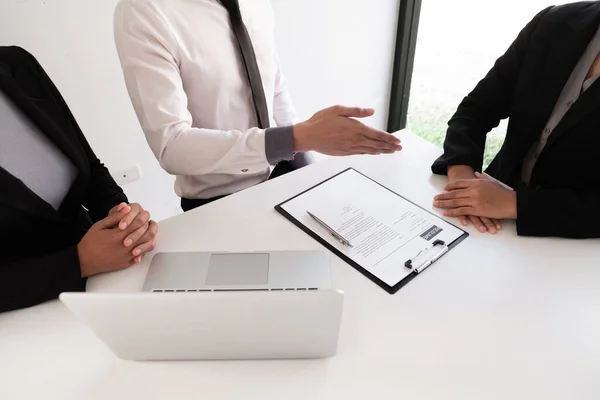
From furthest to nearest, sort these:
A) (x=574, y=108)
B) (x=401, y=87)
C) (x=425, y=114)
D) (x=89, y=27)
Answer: (x=425, y=114)
(x=401, y=87)
(x=89, y=27)
(x=574, y=108)

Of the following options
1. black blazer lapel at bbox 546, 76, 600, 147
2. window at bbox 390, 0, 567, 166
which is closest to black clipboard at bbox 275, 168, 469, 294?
black blazer lapel at bbox 546, 76, 600, 147

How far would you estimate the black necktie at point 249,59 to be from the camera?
1.07 m

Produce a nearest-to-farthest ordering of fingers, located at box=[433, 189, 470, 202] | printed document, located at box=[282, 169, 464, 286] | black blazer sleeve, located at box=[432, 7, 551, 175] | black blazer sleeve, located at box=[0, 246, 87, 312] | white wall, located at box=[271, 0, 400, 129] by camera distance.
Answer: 1. black blazer sleeve, located at box=[0, 246, 87, 312]
2. printed document, located at box=[282, 169, 464, 286]
3. fingers, located at box=[433, 189, 470, 202]
4. black blazer sleeve, located at box=[432, 7, 551, 175]
5. white wall, located at box=[271, 0, 400, 129]

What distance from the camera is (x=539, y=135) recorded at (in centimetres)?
110

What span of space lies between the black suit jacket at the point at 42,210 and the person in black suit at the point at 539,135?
30.8 inches

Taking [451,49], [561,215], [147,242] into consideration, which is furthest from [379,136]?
[451,49]

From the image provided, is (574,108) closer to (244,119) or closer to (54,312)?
(244,119)

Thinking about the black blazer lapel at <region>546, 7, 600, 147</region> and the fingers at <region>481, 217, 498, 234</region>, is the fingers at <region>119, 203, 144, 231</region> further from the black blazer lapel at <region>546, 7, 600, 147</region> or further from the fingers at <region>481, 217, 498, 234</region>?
the black blazer lapel at <region>546, 7, 600, 147</region>

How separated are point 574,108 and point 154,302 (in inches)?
39.0

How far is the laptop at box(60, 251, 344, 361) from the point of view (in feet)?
1.76

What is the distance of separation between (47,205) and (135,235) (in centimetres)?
21

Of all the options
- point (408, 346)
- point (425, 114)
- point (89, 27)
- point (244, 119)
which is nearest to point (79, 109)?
point (89, 27)

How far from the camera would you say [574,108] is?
963 mm

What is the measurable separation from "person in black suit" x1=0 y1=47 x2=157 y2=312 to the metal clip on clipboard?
1.67 feet
